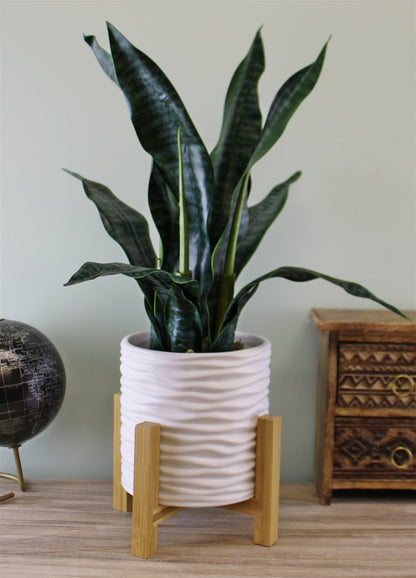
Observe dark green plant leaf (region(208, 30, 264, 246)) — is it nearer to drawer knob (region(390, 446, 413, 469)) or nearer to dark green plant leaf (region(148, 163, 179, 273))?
dark green plant leaf (region(148, 163, 179, 273))

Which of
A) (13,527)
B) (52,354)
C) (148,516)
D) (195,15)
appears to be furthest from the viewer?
(195,15)

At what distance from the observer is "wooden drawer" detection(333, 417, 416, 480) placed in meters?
1.02

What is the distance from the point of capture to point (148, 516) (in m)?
0.83

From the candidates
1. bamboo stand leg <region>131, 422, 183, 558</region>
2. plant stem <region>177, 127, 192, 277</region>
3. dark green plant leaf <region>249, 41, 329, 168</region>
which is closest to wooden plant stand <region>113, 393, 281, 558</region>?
bamboo stand leg <region>131, 422, 183, 558</region>

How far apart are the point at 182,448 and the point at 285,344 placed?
1.38 ft

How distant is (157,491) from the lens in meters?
0.84

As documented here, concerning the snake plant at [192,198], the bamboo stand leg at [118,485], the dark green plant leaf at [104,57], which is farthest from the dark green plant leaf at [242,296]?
the dark green plant leaf at [104,57]

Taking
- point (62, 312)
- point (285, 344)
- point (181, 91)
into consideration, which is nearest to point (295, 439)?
point (285, 344)

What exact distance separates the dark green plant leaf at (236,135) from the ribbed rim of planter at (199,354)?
18cm

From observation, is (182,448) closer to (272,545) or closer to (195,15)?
(272,545)

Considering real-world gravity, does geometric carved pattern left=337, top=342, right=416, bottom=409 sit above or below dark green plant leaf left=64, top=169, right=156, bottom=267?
below

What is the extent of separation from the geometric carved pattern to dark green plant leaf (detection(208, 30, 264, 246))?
0.35 m

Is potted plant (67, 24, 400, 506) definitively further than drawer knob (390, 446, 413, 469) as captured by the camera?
No

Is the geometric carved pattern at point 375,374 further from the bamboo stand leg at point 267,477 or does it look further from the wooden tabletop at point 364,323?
the bamboo stand leg at point 267,477
